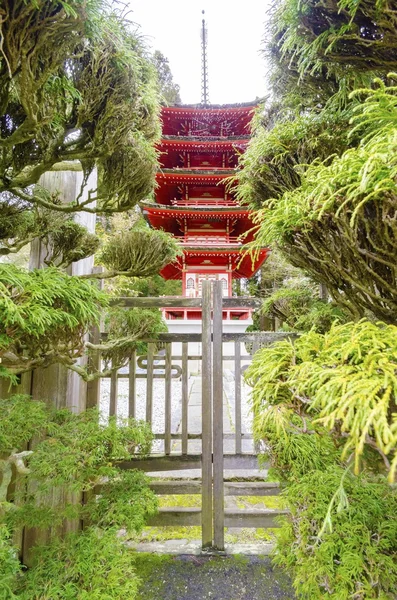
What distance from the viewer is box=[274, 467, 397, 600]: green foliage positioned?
836 mm

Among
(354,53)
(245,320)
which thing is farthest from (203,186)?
(354,53)

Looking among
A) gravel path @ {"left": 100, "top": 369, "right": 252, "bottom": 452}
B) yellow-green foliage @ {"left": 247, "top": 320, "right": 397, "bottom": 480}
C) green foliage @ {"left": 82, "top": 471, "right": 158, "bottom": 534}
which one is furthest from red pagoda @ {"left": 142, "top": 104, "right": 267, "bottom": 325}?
yellow-green foliage @ {"left": 247, "top": 320, "right": 397, "bottom": 480}

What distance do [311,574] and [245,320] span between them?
6642 mm

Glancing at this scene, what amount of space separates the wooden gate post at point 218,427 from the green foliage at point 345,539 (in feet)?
2.29

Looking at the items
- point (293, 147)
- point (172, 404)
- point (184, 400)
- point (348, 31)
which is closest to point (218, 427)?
point (184, 400)

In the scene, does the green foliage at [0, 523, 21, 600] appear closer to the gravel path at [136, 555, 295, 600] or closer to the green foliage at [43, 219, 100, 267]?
the gravel path at [136, 555, 295, 600]

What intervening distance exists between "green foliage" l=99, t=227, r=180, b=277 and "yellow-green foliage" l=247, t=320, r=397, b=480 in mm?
1036

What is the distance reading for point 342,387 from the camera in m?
0.55

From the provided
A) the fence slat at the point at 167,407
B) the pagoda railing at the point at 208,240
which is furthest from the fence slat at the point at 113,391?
the pagoda railing at the point at 208,240

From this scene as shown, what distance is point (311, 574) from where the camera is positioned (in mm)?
909

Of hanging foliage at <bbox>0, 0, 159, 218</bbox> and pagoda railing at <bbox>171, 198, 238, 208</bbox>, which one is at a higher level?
pagoda railing at <bbox>171, 198, 238, 208</bbox>

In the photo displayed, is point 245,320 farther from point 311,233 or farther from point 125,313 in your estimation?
point 311,233

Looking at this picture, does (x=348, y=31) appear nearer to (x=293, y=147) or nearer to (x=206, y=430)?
(x=293, y=147)

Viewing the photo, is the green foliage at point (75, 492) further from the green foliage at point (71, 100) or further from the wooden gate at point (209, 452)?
the green foliage at point (71, 100)
